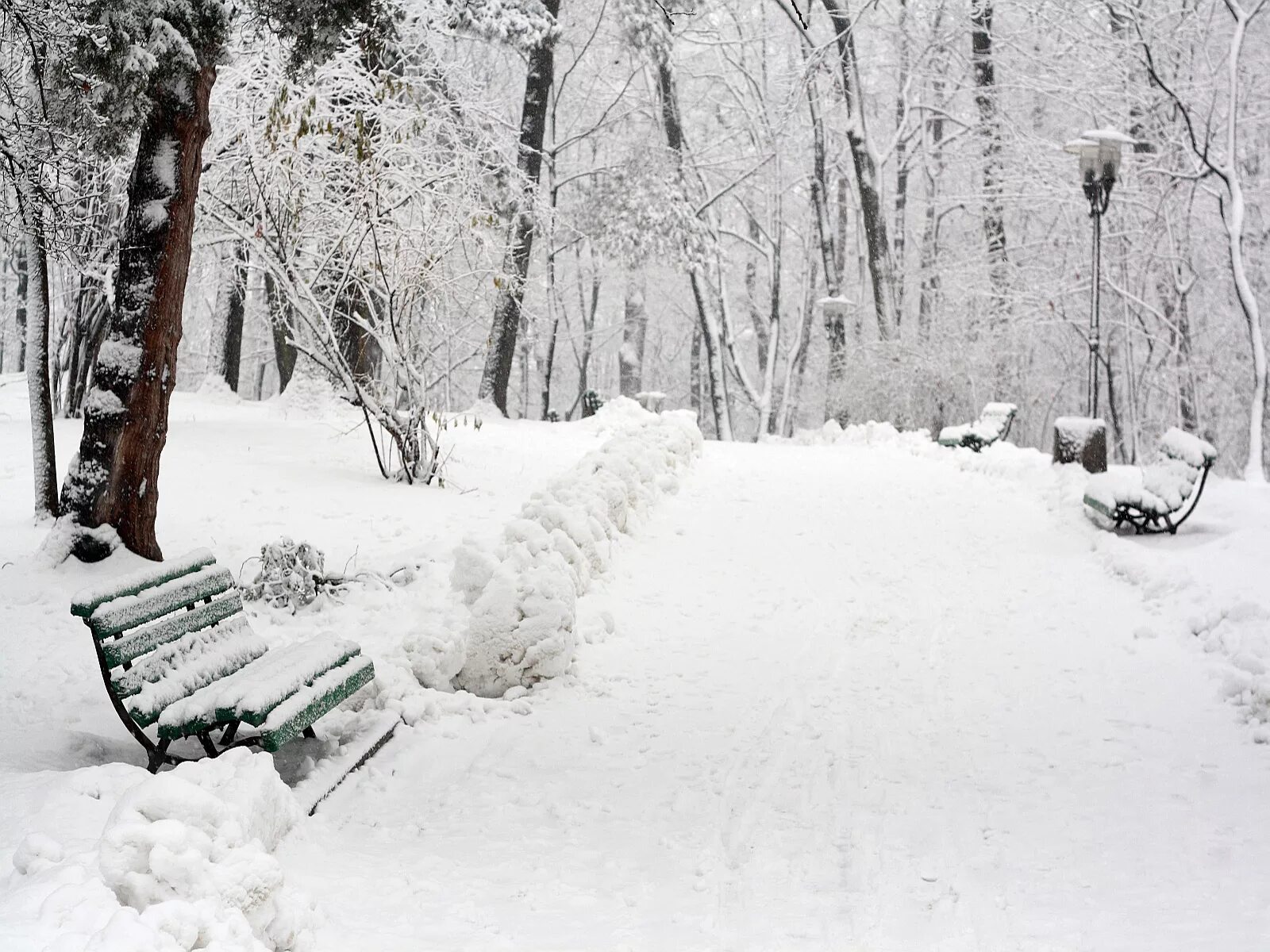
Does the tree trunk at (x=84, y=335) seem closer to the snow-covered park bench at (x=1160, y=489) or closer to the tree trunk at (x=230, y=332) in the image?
the tree trunk at (x=230, y=332)

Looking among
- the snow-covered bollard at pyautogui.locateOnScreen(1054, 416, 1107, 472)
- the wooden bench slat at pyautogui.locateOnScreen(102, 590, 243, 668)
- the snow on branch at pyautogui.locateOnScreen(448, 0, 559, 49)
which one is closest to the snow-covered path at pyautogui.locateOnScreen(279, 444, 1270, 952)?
the wooden bench slat at pyautogui.locateOnScreen(102, 590, 243, 668)

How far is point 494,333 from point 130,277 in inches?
444

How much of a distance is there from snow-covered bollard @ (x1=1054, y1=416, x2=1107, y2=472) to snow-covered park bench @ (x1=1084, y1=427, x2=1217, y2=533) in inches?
97.0

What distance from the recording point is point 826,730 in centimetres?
537

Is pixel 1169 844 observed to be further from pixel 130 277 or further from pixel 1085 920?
pixel 130 277

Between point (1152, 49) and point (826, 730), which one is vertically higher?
point (1152, 49)

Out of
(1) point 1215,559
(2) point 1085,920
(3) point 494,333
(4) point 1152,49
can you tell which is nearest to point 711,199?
(3) point 494,333

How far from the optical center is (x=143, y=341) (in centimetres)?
705

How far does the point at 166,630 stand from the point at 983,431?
601 inches

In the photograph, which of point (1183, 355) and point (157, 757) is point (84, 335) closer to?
point (157, 757)

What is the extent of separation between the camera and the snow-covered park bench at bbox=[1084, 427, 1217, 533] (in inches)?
356

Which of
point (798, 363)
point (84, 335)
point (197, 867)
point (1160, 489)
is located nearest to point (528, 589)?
point (197, 867)

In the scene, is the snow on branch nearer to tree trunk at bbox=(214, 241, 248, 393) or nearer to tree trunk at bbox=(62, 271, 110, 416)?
tree trunk at bbox=(214, 241, 248, 393)

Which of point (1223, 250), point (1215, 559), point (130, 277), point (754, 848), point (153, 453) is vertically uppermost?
point (1223, 250)
